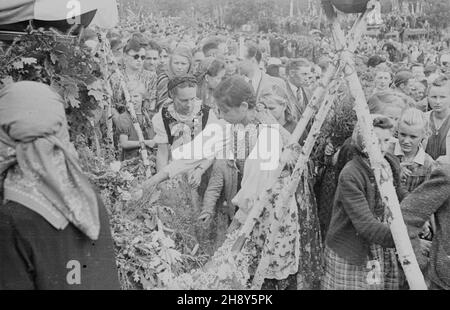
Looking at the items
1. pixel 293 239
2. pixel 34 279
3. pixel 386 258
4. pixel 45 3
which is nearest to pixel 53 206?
pixel 34 279

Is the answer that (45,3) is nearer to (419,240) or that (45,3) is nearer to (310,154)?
(310,154)

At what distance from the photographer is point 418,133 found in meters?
2.95

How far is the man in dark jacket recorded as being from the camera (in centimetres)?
285

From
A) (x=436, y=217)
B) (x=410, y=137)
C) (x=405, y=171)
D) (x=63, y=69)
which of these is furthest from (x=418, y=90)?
(x=63, y=69)

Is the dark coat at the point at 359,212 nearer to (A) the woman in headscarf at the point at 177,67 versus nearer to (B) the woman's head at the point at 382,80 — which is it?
(B) the woman's head at the point at 382,80

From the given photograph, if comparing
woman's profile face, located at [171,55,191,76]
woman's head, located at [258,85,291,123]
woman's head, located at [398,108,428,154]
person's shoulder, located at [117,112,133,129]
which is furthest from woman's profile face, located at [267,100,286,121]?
person's shoulder, located at [117,112,133,129]

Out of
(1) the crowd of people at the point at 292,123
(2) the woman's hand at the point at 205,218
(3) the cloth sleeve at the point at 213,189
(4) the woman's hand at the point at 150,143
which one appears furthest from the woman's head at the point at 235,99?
(2) the woman's hand at the point at 205,218

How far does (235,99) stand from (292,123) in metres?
0.30

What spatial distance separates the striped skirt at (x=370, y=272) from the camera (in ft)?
9.64

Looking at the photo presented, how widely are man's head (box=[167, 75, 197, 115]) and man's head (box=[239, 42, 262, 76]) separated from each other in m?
0.26

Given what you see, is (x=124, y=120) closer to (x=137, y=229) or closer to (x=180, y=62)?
(x=180, y=62)

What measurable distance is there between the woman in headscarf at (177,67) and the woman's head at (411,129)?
1.05 meters

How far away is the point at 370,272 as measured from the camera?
296cm
